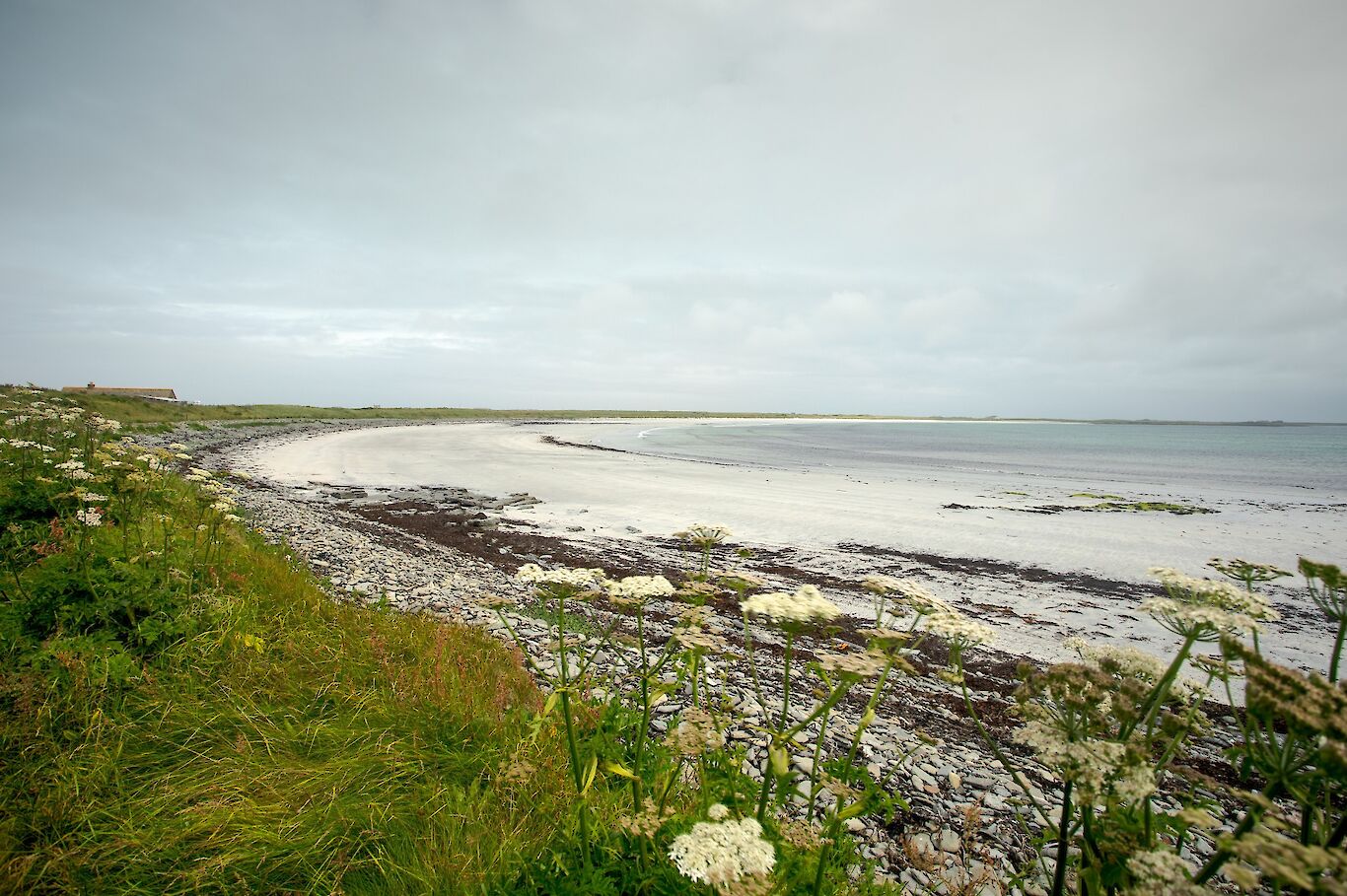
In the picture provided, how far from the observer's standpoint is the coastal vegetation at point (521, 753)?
2303 millimetres

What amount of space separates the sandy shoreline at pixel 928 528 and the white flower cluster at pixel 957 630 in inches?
305

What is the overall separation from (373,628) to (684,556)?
9.13m

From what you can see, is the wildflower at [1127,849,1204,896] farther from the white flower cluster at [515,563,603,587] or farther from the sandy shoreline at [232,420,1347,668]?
the sandy shoreline at [232,420,1347,668]

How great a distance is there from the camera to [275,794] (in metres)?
3.61

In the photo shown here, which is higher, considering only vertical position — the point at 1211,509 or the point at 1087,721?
the point at 1087,721

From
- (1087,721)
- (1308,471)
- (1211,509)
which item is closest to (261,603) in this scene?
(1087,721)

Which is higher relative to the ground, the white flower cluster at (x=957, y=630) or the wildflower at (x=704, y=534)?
the wildflower at (x=704, y=534)

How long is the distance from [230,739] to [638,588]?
3.49 meters

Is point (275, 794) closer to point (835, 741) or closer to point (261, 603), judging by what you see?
point (261, 603)

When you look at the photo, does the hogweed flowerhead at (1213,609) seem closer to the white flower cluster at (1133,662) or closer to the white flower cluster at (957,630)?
the white flower cluster at (1133,662)

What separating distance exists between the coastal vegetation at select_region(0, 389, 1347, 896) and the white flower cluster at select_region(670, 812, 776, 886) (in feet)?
0.04

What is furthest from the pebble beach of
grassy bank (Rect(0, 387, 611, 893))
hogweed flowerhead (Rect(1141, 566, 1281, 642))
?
hogweed flowerhead (Rect(1141, 566, 1281, 642))

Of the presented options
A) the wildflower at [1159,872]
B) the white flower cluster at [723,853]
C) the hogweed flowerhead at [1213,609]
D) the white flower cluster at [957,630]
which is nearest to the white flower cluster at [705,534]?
A: the white flower cluster at [957,630]

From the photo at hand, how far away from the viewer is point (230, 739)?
423 cm
